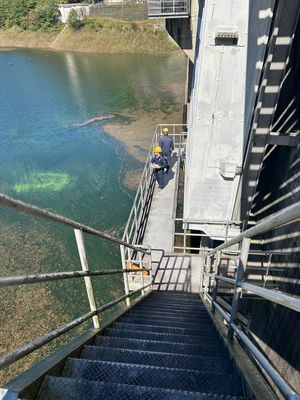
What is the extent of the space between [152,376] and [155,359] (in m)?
0.36

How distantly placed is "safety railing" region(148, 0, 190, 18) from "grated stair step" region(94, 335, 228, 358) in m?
15.5

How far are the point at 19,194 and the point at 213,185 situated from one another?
9600 mm

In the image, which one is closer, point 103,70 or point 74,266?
point 74,266

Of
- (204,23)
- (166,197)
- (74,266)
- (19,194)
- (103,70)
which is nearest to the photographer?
(204,23)

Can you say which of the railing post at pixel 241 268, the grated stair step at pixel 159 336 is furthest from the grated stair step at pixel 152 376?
the grated stair step at pixel 159 336

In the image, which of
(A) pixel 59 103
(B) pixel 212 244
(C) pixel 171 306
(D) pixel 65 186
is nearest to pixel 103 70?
(A) pixel 59 103

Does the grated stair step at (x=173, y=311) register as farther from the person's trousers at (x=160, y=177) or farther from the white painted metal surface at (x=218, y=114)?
the person's trousers at (x=160, y=177)

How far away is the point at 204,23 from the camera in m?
5.90

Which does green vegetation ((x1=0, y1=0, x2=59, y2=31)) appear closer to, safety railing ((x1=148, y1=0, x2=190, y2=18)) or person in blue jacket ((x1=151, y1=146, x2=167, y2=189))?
safety railing ((x1=148, y1=0, x2=190, y2=18))

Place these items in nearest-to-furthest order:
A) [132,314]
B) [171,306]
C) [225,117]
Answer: [132,314]
[171,306]
[225,117]

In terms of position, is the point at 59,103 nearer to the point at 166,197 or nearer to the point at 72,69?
the point at 72,69

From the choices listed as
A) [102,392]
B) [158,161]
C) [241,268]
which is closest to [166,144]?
[158,161]

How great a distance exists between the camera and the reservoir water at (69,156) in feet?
30.2

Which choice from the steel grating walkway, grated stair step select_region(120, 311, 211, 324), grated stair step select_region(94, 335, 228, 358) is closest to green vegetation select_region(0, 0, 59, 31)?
grated stair step select_region(120, 311, 211, 324)
